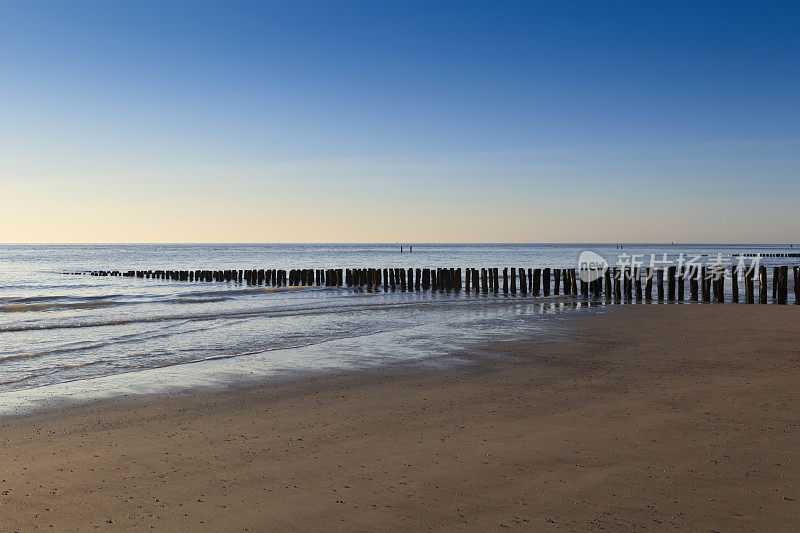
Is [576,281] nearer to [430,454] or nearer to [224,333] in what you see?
[224,333]

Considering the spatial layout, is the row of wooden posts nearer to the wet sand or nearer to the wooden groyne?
the wooden groyne

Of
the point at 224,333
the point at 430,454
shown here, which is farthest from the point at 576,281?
the point at 430,454

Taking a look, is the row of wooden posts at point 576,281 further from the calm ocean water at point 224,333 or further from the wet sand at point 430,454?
the wet sand at point 430,454

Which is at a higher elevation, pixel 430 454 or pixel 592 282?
pixel 592 282

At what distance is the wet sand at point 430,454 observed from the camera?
3660 millimetres

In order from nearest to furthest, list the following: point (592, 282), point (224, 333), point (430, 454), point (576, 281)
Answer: point (430, 454) < point (224, 333) < point (592, 282) < point (576, 281)

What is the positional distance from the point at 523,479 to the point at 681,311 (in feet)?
47.0

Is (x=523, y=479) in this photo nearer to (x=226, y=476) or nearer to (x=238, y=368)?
(x=226, y=476)

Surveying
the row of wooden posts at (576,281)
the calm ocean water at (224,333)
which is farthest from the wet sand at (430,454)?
the row of wooden posts at (576,281)

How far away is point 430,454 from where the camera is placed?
15.5 feet

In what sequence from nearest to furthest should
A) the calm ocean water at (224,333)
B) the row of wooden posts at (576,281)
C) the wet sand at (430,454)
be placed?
the wet sand at (430,454), the calm ocean water at (224,333), the row of wooden posts at (576,281)

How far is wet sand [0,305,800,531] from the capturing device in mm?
3660

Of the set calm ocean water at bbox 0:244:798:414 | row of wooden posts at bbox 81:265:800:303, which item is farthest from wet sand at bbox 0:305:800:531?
A: row of wooden posts at bbox 81:265:800:303

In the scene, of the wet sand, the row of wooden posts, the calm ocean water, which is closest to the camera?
the wet sand
